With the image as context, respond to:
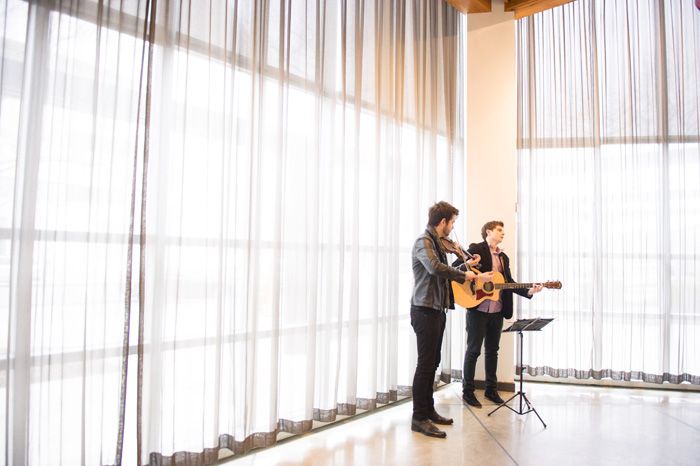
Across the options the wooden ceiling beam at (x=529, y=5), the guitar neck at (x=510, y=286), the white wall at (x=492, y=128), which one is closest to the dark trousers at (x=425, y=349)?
the guitar neck at (x=510, y=286)

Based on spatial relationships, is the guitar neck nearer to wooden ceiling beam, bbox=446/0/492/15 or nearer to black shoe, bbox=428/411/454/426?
black shoe, bbox=428/411/454/426

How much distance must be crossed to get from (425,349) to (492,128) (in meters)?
2.46

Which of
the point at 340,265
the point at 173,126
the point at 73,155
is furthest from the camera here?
the point at 340,265

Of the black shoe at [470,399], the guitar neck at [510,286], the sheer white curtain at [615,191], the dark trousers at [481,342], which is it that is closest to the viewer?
the guitar neck at [510,286]

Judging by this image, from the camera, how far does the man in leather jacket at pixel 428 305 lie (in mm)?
3158

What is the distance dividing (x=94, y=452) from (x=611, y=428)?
3454 millimetres

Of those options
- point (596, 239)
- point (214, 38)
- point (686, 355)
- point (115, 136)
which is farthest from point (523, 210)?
point (115, 136)

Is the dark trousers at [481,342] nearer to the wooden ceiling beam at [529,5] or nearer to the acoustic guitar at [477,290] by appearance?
the acoustic guitar at [477,290]

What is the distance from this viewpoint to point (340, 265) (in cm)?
333

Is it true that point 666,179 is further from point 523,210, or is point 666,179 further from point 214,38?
point 214,38

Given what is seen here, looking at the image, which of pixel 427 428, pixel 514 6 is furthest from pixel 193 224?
pixel 514 6

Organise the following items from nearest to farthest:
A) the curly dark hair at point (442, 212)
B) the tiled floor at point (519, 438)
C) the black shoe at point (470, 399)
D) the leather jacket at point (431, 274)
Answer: the tiled floor at point (519, 438)
the leather jacket at point (431, 274)
the curly dark hair at point (442, 212)
the black shoe at point (470, 399)

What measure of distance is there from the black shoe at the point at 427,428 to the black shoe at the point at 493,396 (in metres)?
0.95

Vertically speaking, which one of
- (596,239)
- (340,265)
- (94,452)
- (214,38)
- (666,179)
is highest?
(214,38)
